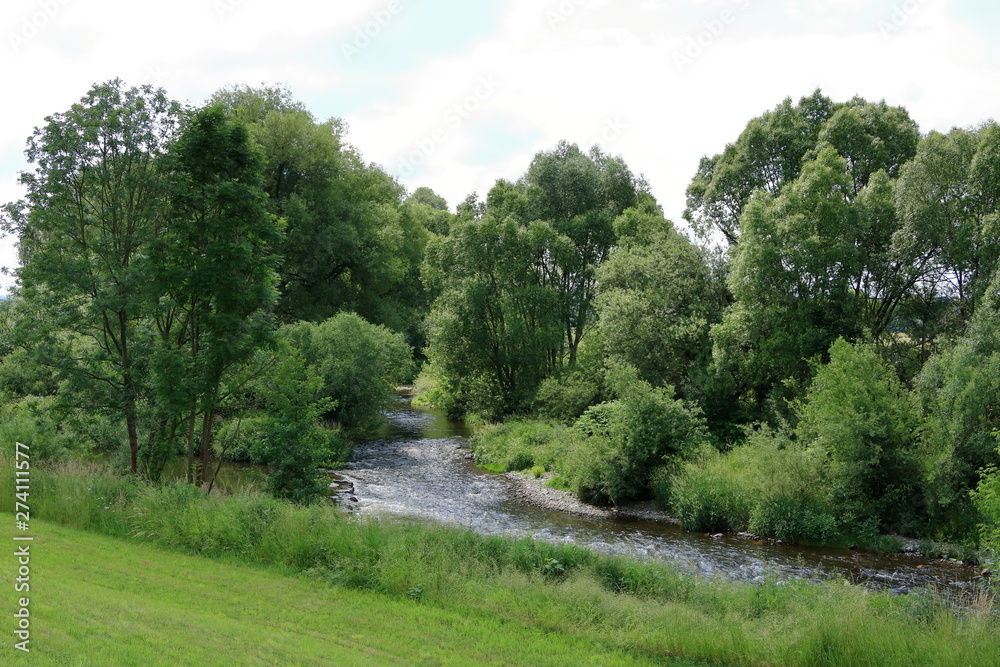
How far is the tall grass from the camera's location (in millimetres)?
9398

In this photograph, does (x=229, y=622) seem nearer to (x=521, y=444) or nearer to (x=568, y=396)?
(x=521, y=444)

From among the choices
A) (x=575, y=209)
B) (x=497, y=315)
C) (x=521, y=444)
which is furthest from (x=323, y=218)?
(x=521, y=444)

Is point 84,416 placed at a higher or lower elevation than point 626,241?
lower

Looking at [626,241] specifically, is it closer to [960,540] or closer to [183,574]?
[960,540]

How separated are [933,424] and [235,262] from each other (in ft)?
66.6

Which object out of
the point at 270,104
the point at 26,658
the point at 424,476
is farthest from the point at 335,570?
the point at 270,104

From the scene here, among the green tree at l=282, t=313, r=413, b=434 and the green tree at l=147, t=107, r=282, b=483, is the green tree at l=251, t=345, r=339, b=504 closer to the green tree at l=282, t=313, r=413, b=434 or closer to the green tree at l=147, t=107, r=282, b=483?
the green tree at l=147, t=107, r=282, b=483

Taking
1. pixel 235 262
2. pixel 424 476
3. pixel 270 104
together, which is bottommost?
pixel 424 476

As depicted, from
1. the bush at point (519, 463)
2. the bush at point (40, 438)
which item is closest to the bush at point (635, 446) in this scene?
the bush at point (519, 463)

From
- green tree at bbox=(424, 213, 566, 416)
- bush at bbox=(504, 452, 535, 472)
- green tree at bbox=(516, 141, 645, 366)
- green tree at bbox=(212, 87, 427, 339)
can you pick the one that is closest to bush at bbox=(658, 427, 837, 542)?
bush at bbox=(504, 452, 535, 472)

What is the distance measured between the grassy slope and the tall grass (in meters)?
0.59

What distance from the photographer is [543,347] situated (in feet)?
126

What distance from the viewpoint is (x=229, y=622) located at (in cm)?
870

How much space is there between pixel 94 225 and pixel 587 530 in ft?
55.8
